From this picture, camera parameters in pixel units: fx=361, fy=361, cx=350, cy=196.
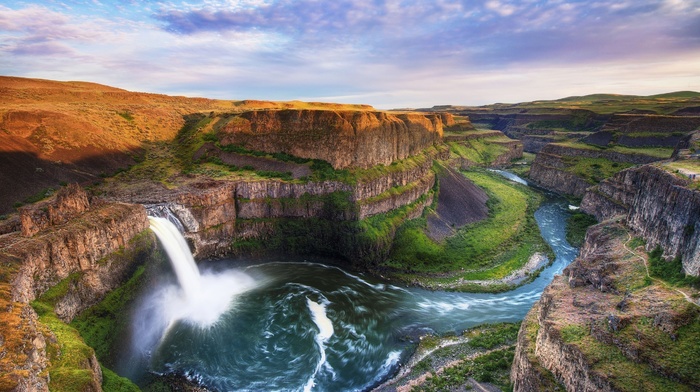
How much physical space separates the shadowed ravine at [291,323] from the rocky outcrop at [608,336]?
11.9 metres

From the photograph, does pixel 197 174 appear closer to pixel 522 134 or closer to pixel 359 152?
pixel 359 152

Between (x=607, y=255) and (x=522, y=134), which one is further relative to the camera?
(x=522, y=134)

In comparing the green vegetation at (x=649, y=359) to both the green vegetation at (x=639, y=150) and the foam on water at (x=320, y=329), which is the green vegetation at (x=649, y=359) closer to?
the foam on water at (x=320, y=329)

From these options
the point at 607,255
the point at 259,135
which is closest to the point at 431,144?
the point at 259,135

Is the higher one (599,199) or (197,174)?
(197,174)

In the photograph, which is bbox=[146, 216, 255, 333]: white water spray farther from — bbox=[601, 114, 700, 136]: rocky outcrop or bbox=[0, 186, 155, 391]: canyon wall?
bbox=[601, 114, 700, 136]: rocky outcrop

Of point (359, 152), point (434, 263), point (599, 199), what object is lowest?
point (434, 263)

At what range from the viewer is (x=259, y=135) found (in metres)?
59.5

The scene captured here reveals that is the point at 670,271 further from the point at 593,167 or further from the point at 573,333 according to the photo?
the point at 593,167

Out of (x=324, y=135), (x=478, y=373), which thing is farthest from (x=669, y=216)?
(x=324, y=135)

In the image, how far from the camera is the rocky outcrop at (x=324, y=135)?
55594 mm

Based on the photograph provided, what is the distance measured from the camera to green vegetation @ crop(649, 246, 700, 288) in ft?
71.7

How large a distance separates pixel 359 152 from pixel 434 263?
20.2m

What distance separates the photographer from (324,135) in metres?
55.8
